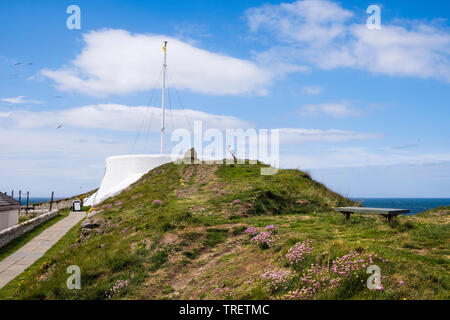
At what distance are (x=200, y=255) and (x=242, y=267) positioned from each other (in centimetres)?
238

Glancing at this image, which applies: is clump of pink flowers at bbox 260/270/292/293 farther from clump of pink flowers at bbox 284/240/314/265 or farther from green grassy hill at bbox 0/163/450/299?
clump of pink flowers at bbox 284/240/314/265

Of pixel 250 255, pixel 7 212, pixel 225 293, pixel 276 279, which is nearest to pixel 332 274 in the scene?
pixel 276 279

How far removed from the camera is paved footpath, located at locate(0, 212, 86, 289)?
15461 mm

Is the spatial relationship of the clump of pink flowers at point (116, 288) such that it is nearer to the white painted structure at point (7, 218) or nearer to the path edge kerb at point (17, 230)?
the path edge kerb at point (17, 230)

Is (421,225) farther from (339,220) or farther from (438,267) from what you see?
(438,267)

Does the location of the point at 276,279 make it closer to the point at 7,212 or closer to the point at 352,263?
the point at 352,263

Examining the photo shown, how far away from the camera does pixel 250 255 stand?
9703 mm

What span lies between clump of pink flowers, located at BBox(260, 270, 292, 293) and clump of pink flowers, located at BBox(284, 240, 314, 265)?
45 centimetres

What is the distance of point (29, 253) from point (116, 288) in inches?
519

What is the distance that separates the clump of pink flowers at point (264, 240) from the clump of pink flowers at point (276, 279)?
204 cm

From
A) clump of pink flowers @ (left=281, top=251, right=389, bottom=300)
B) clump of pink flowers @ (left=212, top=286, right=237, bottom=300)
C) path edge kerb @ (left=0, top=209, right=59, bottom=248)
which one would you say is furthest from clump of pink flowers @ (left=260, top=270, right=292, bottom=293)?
path edge kerb @ (left=0, top=209, right=59, bottom=248)

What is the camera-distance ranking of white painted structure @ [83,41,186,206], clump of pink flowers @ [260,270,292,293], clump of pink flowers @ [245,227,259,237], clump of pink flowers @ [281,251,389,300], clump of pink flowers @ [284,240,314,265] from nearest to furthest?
1. clump of pink flowers @ [281,251,389,300]
2. clump of pink flowers @ [260,270,292,293]
3. clump of pink flowers @ [284,240,314,265]
4. clump of pink flowers @ [245,227,259,237]
5. white painted structure @ [83,41,186,206]

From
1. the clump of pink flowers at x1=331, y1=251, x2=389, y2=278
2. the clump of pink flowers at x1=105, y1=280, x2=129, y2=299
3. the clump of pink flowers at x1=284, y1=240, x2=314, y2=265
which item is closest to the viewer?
the clump of pink flowers at x1=331, y1=251, x2=389, y2=278

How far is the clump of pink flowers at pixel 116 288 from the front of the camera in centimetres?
922
